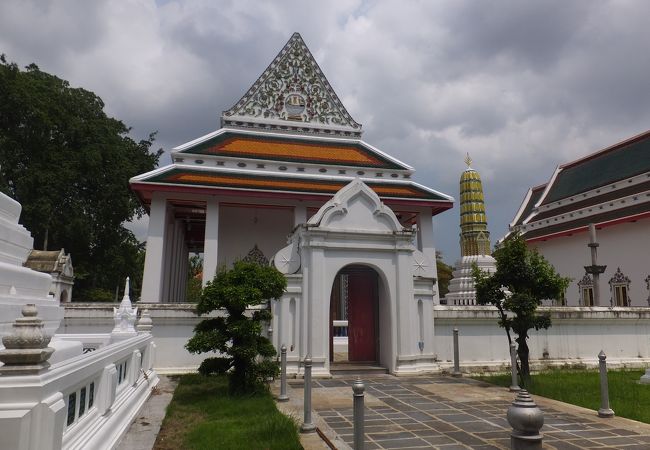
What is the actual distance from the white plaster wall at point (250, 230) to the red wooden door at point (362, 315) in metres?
7.89

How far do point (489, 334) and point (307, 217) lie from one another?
8367 millimetres

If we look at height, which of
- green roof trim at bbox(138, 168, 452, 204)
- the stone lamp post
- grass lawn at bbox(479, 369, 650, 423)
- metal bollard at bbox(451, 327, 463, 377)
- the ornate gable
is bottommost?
grass lawn at bbox(479, 369, 650, 423)

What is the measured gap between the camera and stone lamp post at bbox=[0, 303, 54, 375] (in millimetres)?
2922

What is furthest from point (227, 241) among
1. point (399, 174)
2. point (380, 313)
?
point (380, 313)

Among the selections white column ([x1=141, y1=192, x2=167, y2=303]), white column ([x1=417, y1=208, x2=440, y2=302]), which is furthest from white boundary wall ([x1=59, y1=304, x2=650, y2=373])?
white column ([x1=417, y1=208, x2=440, y2=302])

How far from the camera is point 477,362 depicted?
12305mm

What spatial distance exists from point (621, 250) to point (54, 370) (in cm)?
2312

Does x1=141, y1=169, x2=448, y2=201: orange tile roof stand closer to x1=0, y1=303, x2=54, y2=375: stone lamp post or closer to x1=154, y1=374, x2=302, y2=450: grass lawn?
x1=154, y1=374, x2=302, y2=450: grass lawn

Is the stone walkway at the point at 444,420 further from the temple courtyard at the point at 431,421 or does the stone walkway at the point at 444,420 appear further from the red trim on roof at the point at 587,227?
the red trim on roof at the point at 587,227

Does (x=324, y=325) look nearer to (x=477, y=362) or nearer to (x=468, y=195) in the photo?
(x=477, y=362)

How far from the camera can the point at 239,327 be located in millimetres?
8250

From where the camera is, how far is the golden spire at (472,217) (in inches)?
959

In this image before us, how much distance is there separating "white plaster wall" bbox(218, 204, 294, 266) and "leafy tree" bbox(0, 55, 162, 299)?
10.8 m

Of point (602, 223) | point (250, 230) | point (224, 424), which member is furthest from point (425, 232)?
point (224, 424)
